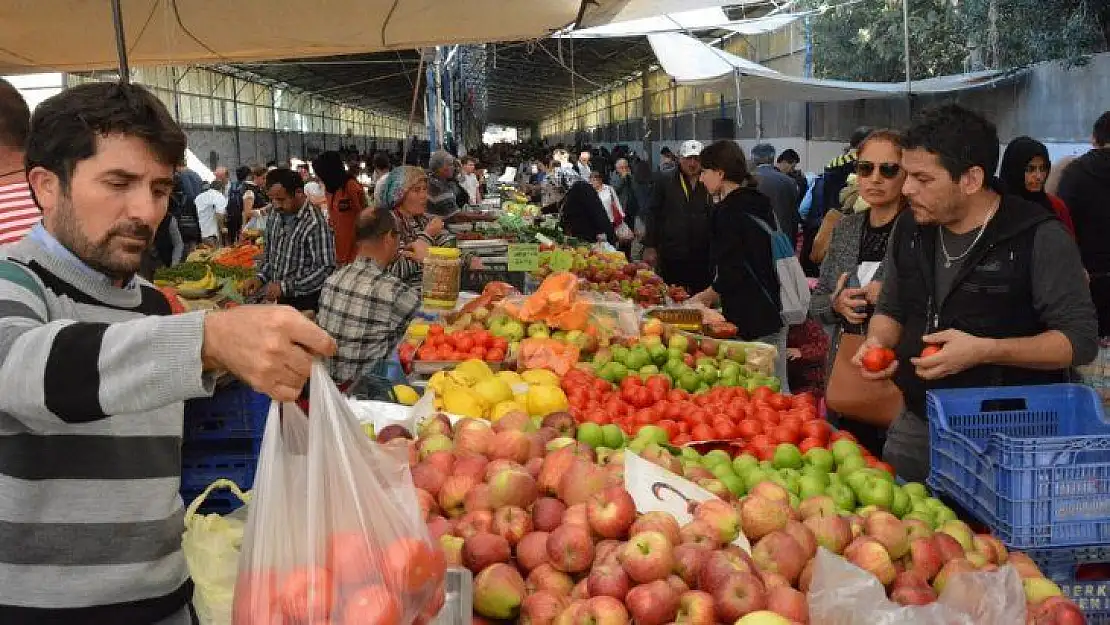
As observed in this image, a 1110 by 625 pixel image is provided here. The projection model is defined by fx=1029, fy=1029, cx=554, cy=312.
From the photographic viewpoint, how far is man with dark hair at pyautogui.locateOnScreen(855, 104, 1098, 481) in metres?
3.04

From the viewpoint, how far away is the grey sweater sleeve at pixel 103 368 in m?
1.38

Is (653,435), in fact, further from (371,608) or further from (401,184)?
(401,184)

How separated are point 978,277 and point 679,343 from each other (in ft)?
7.24

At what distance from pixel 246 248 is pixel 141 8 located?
16.4 feet

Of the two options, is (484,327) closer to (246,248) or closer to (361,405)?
(361,405)

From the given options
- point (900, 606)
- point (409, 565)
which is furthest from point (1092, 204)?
point (409, 565)

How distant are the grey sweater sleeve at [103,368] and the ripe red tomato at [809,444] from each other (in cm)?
239

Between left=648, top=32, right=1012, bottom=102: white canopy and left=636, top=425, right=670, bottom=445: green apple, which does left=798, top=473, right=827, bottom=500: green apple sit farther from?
left=648, top=32, right=1012, bottom=102: white canopy

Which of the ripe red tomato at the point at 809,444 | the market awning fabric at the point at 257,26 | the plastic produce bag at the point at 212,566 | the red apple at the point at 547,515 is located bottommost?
the ripe red tomato at the point at 809,444

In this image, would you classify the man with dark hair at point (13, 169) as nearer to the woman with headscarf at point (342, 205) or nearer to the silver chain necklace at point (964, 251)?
the silver chain necklace at point (964, 251)

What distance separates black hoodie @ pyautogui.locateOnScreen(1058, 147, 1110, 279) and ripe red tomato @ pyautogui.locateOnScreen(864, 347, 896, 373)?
14.1 feet

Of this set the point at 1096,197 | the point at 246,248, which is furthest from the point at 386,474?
the point at 246,248

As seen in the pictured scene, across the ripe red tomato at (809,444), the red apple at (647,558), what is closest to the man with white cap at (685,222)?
the ripe red tomato at (809,444)

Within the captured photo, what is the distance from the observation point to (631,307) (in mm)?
5852
